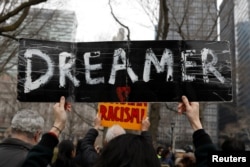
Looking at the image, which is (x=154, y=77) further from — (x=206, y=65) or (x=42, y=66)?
(x=42, y=66)

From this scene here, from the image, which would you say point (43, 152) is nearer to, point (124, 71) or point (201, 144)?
point (201, 144)

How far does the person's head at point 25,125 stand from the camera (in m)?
3.07

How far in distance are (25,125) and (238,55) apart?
31242 mm

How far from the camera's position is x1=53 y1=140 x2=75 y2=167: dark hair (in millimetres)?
5262

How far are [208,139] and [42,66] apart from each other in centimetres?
209

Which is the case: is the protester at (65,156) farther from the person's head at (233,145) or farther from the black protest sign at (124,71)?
the person's head at (233,145)

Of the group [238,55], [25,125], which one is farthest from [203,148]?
[238,55]

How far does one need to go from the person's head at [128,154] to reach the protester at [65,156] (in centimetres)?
317

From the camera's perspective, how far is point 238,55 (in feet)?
108

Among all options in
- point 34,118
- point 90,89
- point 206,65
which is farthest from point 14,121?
point 206,65

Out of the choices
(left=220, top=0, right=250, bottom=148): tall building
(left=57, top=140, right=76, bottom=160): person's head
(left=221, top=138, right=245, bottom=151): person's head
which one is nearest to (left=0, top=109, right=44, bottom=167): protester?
(left=221, top=138, right=245, bottom=151): person's head

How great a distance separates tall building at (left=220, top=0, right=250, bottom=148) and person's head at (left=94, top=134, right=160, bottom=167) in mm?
2363

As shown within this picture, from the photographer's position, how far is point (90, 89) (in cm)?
435

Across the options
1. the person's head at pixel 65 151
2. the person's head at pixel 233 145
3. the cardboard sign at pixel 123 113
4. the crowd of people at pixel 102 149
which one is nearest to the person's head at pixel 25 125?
the crowd of people at pixel 102 149
